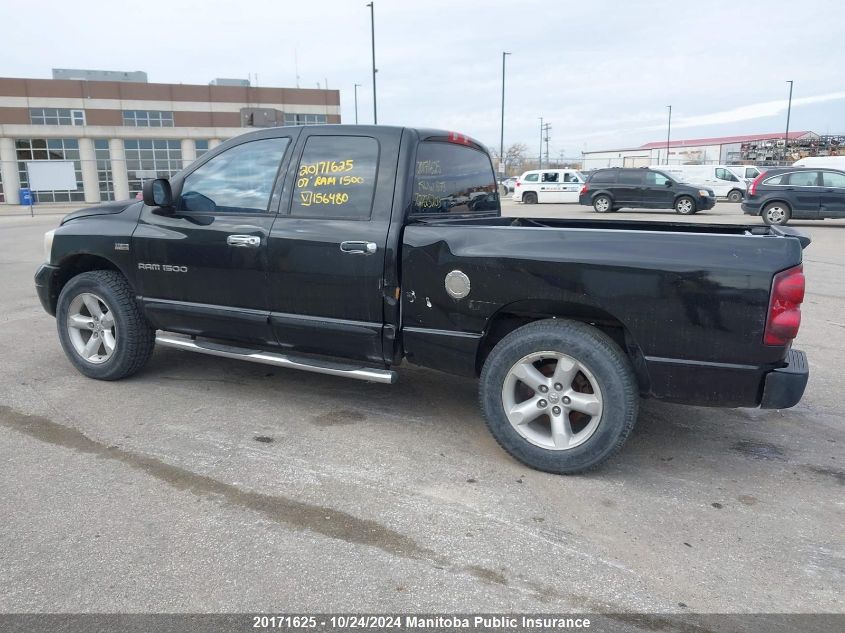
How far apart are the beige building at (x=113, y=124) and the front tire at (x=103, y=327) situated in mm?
40215

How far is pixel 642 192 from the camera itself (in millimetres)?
23594

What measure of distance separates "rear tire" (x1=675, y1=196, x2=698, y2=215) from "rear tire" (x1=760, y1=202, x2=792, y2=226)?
4305 millimetres

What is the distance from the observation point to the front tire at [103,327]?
192 inches

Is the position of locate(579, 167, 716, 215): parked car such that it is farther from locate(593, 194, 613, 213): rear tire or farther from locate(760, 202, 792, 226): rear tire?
locate(760, 202, 792, 226): rear tire

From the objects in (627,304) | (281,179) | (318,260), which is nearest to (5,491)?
(318,260)

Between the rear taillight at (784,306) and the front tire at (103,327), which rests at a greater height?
the rear taillight at (784,306)

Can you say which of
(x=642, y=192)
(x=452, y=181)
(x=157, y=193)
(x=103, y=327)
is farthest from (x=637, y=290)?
(x=642, y=192)

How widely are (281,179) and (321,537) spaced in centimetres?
240

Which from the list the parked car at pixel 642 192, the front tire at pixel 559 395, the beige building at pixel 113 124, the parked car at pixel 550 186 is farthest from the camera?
the beige building at pixel 113 124

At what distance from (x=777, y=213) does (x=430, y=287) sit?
58.8ft

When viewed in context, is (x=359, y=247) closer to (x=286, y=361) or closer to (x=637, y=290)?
(x=286, y=361)

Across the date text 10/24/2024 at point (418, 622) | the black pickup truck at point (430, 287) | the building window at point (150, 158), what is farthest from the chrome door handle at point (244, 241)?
the building window at point (150, 158)

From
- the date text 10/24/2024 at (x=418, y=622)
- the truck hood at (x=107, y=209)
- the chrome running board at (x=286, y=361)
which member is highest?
the truck hood at (x=107, y=209)

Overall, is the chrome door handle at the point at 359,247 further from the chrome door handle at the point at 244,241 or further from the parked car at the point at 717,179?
the parked car at the point at 717,179
